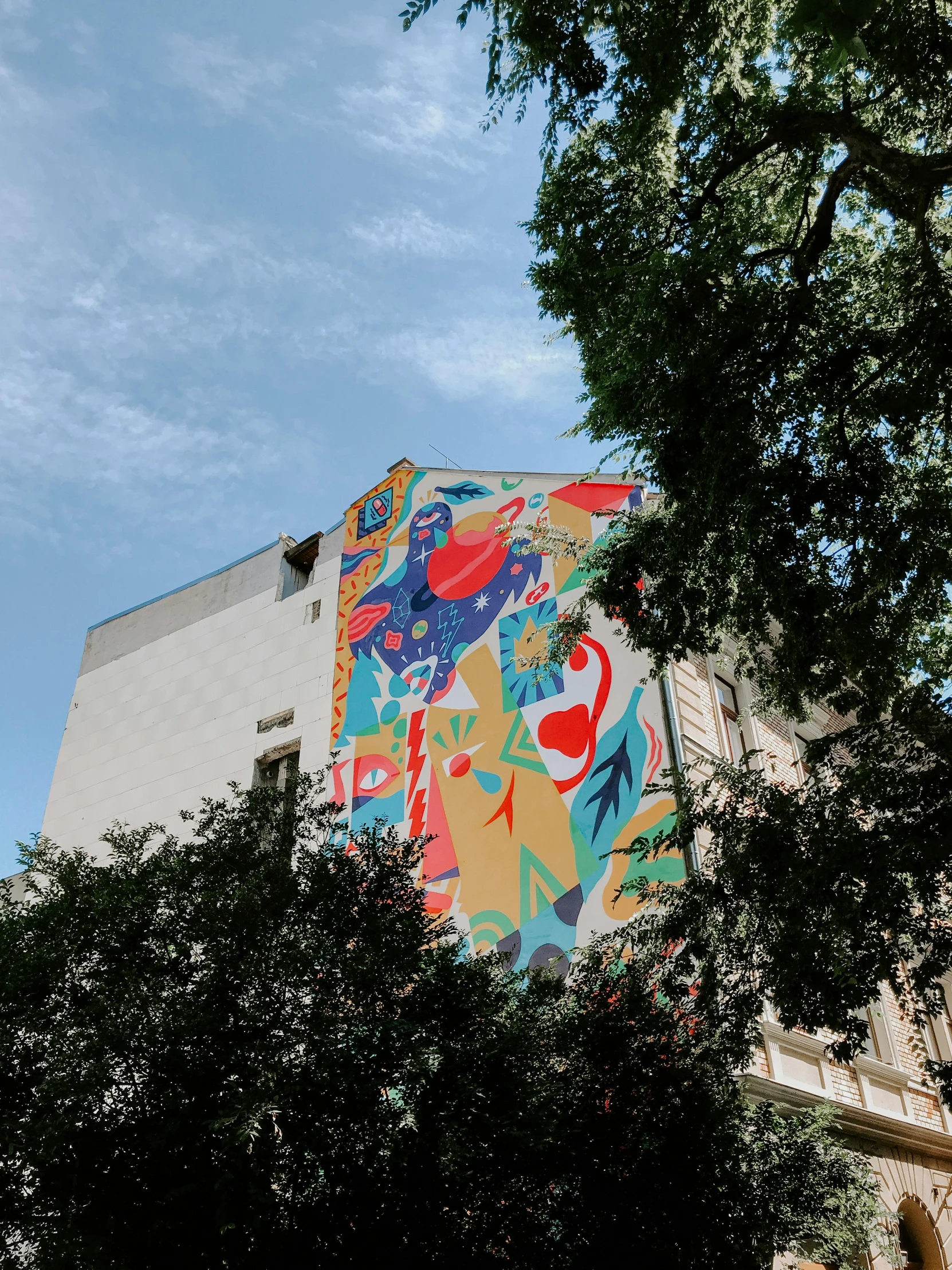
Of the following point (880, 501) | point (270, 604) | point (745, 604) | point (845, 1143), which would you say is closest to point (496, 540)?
point (270, 604)

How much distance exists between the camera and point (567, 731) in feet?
50.1

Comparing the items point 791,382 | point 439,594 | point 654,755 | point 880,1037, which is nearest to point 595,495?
point 439,594

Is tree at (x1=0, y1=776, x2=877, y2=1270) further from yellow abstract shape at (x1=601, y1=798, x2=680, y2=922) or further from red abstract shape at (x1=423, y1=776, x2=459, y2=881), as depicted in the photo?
red abstract shape at (x1=423, y1=776, x2=459, y2=881)

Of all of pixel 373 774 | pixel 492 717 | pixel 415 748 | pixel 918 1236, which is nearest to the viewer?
pixel 918 1236

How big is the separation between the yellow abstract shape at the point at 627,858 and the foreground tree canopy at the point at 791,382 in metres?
3.80

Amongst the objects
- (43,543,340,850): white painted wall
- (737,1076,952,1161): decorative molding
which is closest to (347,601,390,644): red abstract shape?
(43,543,340,850): white painted wall

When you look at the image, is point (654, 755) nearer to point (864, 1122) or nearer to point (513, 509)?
point (513, 509)

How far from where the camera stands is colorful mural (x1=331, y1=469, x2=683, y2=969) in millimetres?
14180

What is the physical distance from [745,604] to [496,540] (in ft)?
26.1

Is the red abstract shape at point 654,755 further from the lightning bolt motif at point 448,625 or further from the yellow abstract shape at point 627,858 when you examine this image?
the lightning bolt motif at point 448,625

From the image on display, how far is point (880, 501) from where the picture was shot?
9383 mm

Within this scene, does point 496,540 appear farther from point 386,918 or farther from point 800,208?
point 386,918

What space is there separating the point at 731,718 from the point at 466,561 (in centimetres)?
542

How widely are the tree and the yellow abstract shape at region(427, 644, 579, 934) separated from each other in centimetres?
466
